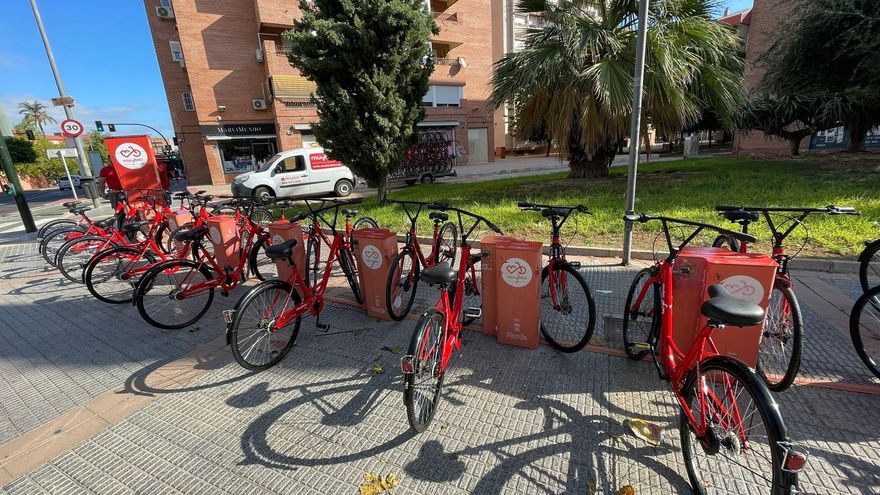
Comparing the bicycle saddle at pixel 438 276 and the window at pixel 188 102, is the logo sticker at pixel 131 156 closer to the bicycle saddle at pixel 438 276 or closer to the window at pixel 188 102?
the bicycle saddle at pixel 438 276

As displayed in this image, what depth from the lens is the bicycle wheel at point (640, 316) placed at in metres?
2.53

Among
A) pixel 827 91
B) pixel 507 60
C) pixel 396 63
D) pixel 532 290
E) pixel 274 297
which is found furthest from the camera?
pixel 827 91

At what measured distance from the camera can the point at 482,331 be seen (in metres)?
3.36

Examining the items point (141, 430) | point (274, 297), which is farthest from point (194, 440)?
point (274, 297)

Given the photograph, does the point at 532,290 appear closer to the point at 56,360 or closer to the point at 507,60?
the point at 56,360

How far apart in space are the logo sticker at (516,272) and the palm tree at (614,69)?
19.2ft

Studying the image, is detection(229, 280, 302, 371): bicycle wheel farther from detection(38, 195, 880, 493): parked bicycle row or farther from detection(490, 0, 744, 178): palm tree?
detection(490, 0, 744, 178): palm tree

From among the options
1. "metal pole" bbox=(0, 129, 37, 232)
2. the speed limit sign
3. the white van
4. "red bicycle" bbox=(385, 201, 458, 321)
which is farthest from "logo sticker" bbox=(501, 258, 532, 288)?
the speed limit sign

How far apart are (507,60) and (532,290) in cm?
796

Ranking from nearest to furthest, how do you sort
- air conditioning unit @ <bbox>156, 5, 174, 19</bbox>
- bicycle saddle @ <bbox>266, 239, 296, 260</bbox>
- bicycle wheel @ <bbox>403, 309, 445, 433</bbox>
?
bicycle wheel @ <bbox>403, 309, 445, 433</bbox>, bicycle saddle @ <bbox>266, 239, 296, 260</bbox>, air conditioning unit @ <bbox>156, 5, 174, 19</bbox>

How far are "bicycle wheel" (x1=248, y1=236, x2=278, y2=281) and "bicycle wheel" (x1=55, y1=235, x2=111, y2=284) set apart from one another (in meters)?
2.04

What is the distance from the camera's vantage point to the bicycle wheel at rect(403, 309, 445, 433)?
2057 millimetres

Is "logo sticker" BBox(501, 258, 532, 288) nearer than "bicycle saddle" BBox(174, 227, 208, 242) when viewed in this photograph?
Yes

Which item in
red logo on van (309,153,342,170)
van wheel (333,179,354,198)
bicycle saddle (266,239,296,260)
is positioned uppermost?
red logo on van (309,153,342,170)
